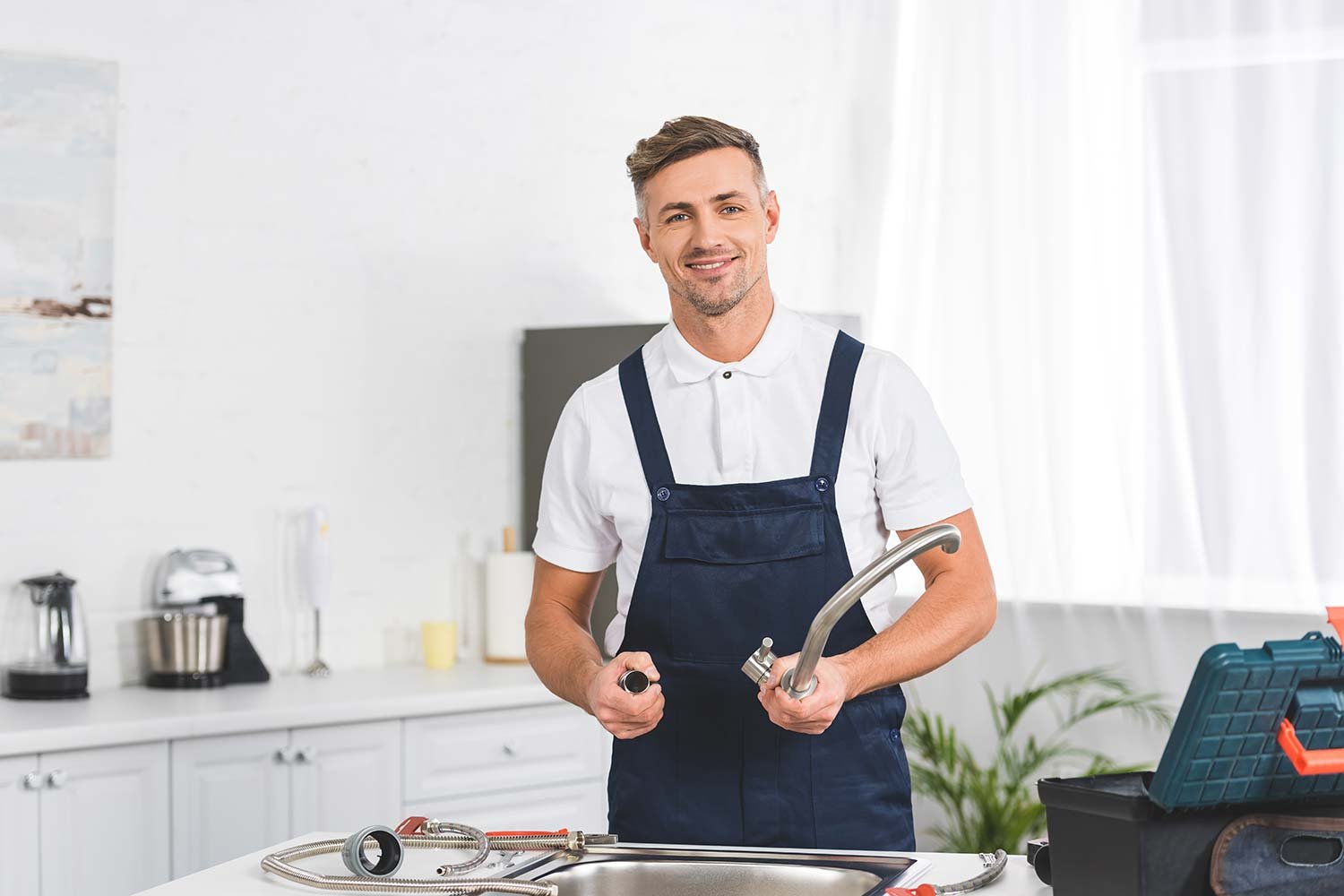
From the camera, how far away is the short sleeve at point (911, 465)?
89.7 inches

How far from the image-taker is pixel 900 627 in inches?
84.4

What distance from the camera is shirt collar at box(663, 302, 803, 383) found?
93.0 inches

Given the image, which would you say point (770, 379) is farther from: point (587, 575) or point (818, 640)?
point (818, 640)

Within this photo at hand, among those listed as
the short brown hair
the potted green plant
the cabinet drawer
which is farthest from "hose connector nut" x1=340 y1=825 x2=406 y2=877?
the potted green plant

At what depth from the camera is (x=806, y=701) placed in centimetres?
182

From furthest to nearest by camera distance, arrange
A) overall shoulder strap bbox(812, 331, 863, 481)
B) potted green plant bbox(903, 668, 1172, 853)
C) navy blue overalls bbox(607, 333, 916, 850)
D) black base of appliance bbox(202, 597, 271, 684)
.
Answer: potted green plant bbox(903, 668, 1172, 853), black base of appliance bbox(202, 597, 271, 684), overall shoulder strap bbox(812, 331, 863, 481), navy blue overalls bbox(607, 333, 916, 850)

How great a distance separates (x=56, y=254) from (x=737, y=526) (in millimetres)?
2263

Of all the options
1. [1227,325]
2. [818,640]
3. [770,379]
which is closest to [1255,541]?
[1227,325]

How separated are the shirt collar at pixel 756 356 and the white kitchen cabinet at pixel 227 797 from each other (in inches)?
62.3

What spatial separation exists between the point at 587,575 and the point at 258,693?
153cm

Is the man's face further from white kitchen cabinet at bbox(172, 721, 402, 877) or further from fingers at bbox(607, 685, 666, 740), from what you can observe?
white kitchen cabinet at bbox(172, 721, 402, 877)

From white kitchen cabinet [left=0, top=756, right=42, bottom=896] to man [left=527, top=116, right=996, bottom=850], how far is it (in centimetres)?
129

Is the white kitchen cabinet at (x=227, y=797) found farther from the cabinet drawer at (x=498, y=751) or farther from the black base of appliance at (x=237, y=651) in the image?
the black base of appliance at (x=237, y=651)

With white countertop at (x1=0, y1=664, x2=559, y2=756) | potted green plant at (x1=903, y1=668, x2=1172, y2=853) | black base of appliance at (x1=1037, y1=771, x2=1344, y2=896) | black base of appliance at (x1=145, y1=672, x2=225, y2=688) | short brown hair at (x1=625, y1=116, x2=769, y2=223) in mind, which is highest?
short brown hair at (x1=625, y1=116, x2=769, y2=223)
